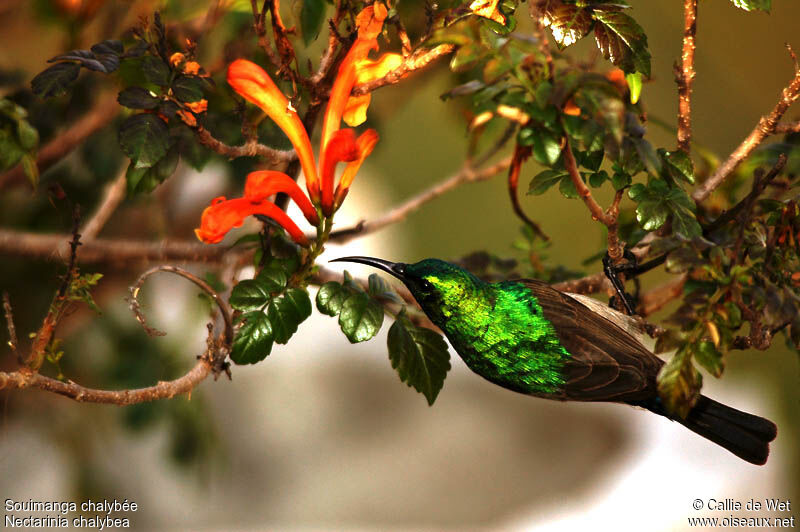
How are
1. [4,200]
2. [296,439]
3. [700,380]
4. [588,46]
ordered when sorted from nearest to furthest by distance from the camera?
[700,380]
[4,200]
[588,46]
[296,439]

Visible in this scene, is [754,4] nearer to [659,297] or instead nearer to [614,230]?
[614,230]

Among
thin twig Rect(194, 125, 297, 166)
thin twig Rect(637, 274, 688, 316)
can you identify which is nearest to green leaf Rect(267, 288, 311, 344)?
thin twig Rect(194, 125, 297, 166)

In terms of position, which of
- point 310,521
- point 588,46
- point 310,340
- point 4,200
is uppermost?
point 588,46

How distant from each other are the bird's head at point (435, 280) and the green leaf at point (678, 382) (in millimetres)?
161

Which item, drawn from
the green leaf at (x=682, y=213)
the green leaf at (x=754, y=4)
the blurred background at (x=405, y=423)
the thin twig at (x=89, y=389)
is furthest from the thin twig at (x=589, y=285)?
the blurred background at (x=405, y=423)

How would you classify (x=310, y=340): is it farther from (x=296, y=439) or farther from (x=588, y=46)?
(x=588, y=46)

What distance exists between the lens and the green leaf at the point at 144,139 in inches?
22.1

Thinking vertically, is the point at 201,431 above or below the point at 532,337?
below

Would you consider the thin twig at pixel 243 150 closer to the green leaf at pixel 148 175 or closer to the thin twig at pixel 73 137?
the green leaf at pixel 148 175

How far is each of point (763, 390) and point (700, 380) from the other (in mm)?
1330

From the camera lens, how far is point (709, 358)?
1.49 feet

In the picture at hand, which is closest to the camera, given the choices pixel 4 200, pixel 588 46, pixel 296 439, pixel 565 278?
pixel 565 278

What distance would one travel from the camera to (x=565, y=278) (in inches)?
32.5

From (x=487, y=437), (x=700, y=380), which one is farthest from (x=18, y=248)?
(x=487, y=437)
